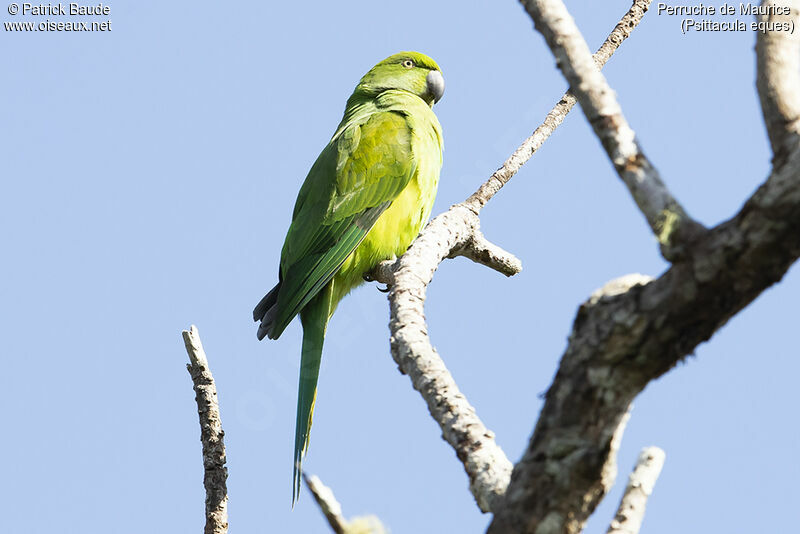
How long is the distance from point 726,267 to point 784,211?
108mm

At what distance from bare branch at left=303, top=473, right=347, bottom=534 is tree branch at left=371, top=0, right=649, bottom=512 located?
1.20 feet

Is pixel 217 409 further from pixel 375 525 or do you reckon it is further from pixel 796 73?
pixel 796 73

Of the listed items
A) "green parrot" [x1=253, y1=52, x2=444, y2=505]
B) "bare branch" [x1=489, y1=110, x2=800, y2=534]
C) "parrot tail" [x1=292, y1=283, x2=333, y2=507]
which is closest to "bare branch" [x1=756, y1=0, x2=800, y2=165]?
"bare branch" [x1=489, y1=110, x2=800, y2=534]

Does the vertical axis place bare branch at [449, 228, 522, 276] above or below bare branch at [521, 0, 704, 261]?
above

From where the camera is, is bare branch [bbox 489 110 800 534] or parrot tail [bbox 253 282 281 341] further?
parrot tail [bbox 253 282 281 341]

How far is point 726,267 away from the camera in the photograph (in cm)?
110

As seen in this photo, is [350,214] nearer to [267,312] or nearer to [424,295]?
[267,312]

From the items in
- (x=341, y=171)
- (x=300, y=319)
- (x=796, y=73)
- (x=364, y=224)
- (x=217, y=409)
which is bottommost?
(x=796, y=73)

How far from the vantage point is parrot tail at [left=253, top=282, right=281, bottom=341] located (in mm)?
3576

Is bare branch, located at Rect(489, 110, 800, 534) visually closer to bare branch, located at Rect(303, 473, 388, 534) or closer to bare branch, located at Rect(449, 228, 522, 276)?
bare branch, located at Rect(303, 473, 388, 534)

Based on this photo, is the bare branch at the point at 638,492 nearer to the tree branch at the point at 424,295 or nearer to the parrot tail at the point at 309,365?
the tree branch at the point at 424,295

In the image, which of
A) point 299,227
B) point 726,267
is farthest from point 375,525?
point 299,227

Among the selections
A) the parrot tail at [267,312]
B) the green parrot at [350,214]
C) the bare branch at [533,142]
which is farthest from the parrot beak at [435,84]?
the parrot tail at [267,312]

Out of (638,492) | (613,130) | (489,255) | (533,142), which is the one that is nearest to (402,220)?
(489,255)
